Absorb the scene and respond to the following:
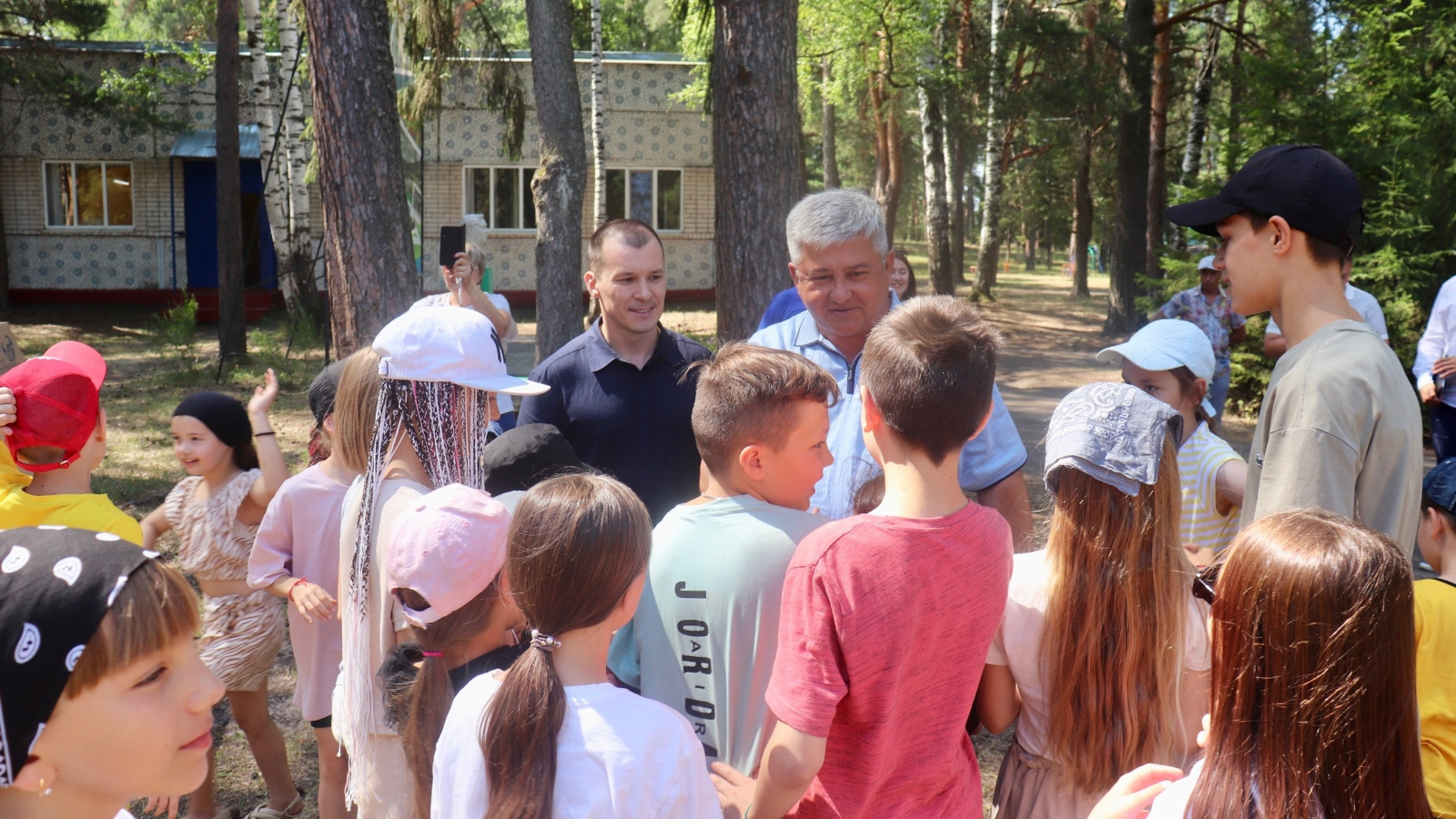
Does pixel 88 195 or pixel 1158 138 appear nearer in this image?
pixel 1158 138

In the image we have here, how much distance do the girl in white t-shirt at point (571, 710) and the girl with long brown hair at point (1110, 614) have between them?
0.76 meters

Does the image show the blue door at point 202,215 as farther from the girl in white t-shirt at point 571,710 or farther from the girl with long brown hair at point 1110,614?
the girl with long brown hair at point 1110,614

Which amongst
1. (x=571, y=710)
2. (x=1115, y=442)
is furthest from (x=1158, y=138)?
(x=571, y=710)

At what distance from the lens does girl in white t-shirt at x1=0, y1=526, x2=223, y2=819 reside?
127 centimetres

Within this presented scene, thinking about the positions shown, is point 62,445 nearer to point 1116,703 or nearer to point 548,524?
point 548,524

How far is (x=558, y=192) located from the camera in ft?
35.6

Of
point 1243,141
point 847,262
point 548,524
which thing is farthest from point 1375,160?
point 548,524

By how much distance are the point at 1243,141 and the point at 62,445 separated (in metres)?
11.4

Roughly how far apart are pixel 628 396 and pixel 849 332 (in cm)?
86

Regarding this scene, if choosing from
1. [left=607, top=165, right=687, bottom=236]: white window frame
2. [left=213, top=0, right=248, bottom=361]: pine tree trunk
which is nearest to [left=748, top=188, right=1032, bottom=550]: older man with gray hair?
[left=213, top=0, right=248, bottom=361]: pine tree trunk

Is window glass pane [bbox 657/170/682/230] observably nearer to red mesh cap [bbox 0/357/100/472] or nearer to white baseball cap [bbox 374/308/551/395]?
red mesh cap [bbox 0/357/100/472]

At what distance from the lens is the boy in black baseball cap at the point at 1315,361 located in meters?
2.10

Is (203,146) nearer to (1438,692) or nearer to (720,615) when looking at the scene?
(720,615)

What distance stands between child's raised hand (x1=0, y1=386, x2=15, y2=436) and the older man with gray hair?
2.15 m
